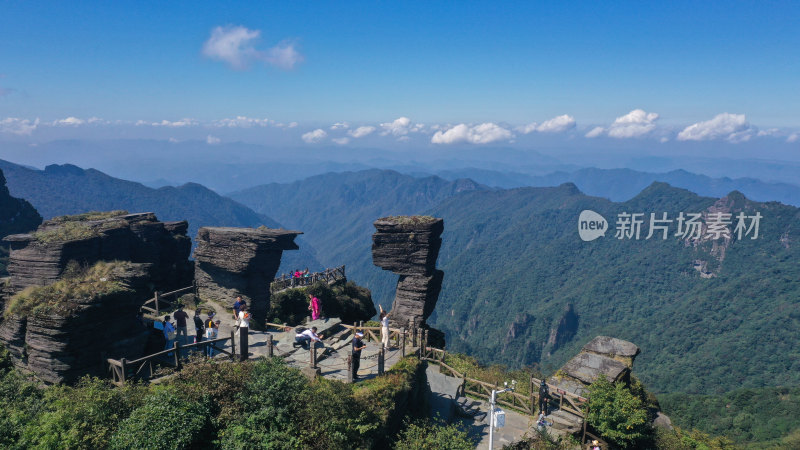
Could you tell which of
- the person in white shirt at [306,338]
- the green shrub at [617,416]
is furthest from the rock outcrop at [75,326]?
the green shrub at [617,416]

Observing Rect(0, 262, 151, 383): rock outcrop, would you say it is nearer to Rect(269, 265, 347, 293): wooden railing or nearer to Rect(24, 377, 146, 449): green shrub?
Rect(24, 377, 146, 449): green shrub

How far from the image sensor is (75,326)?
14.6 m

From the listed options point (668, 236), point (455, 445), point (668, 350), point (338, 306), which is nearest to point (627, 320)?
point (668, 350)

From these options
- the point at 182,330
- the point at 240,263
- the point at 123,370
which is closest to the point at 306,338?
the point at 182,330

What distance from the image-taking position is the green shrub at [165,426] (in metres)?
10.1

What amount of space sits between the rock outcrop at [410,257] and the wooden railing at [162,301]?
1111cm

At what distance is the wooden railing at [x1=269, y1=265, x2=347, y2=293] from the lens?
31433 mm

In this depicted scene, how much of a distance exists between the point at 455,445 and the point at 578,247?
626 ft

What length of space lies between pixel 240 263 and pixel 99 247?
6528mm

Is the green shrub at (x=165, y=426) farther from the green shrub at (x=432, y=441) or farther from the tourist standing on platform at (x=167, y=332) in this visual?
the tourist standing on platform at (x=167, y=332)

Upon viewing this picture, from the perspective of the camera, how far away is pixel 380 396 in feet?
45.1

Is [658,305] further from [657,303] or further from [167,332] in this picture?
[167,332]

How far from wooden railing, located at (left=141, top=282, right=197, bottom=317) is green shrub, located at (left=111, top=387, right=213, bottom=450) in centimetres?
1181

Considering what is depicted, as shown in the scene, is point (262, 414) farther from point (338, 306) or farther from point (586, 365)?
point (338, 306)
